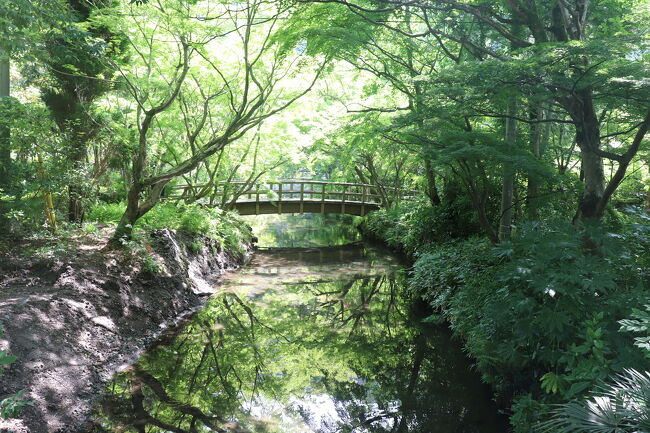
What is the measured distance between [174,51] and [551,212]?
752cm

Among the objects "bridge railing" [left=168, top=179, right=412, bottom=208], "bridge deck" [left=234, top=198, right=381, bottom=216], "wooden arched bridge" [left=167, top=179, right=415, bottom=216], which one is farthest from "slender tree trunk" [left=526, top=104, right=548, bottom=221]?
"bridge deck" [left=234, top=198, right=381, bottom=216]

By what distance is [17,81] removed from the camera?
1914 cm

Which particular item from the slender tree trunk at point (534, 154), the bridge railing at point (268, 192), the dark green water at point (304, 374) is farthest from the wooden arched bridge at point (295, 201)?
the slender tree trunk at point (534, 154)

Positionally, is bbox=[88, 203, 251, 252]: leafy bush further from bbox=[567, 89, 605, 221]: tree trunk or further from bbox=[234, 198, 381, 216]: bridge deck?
bbox=[567, 89, 605, 221]: tree trunk

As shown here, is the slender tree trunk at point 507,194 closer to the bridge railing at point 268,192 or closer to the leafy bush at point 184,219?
the leafy bush at point 184,219

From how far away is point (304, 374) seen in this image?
593cm

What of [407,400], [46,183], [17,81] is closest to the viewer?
[407,400]

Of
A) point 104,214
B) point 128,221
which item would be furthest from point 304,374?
point 104,214

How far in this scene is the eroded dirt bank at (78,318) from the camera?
14.4 feet

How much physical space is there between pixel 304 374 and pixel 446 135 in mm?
3881

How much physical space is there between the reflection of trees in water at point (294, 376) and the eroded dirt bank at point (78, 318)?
14.2 inches

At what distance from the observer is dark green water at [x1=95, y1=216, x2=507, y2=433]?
4.77 m

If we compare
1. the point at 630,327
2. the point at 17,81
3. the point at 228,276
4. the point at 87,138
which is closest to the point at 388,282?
the point at 228,276

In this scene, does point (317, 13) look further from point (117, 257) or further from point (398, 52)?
point (117, 257)
